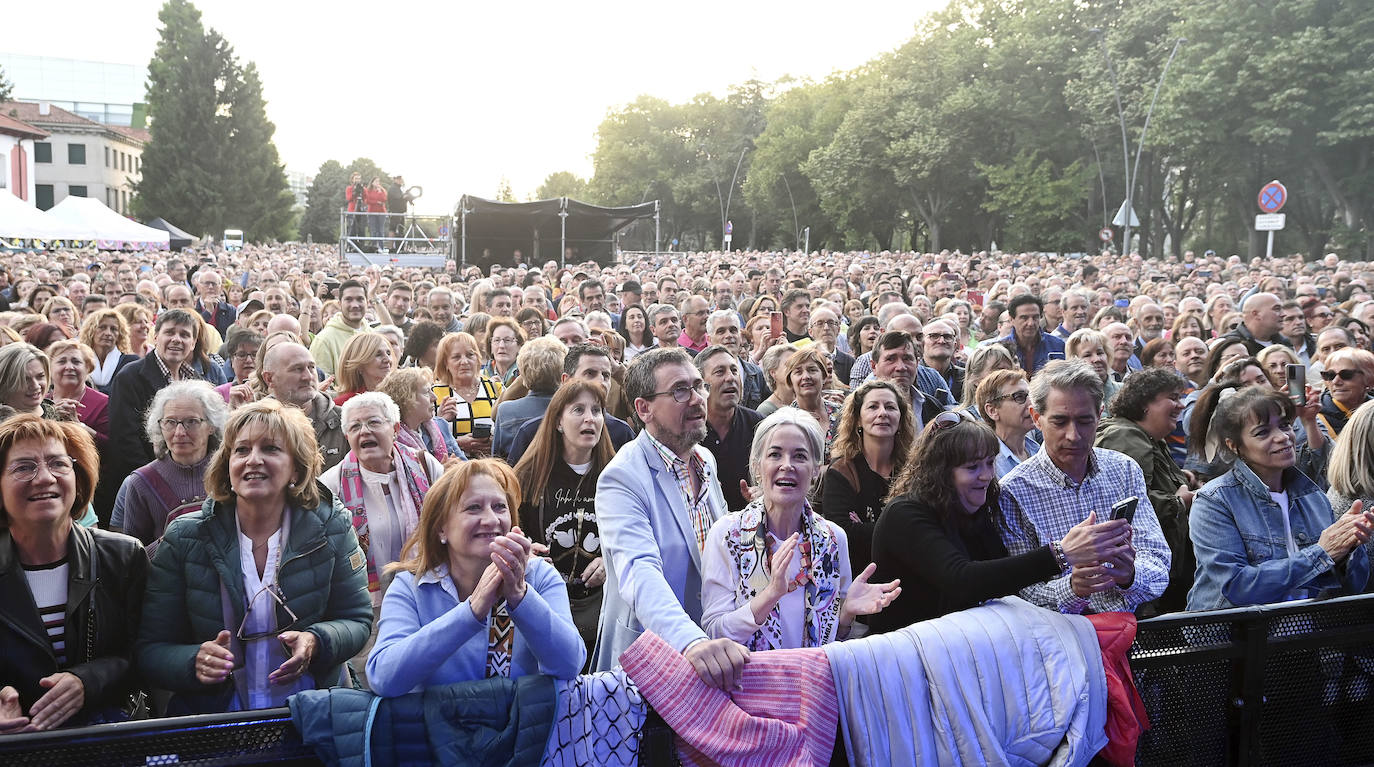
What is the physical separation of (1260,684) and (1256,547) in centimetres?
69

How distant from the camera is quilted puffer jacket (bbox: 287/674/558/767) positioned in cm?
284

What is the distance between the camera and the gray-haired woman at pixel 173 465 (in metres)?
4.37

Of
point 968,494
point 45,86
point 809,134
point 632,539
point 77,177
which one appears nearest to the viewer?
point 632,539

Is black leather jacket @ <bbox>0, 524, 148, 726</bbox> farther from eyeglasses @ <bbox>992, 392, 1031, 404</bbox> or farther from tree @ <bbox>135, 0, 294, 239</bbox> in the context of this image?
tree @ <bbox>135, 0, 294, 239</bbox>

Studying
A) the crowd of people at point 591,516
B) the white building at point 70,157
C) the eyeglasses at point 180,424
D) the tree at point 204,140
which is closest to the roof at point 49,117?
the white building at point 70,157

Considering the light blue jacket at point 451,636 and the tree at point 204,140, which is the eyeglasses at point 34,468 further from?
the tree at point 204,140

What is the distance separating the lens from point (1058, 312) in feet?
39.3

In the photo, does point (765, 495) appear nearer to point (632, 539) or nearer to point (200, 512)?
point (632, 539)

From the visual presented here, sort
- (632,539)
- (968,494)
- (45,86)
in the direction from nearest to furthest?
(632,539), (968,494), (45,86)

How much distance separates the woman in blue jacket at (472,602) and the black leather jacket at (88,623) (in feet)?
2.71

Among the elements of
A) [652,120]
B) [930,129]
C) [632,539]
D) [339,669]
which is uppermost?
[652,120]

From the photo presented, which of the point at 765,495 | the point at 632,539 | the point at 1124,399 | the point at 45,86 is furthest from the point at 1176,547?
the point at 45,86

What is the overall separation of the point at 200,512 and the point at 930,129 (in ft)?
196

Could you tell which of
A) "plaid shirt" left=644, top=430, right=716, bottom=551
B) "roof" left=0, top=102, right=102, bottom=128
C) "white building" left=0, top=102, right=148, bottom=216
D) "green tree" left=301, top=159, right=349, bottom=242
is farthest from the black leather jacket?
"green tree" left=301, top=159, right=349, bottom=242
